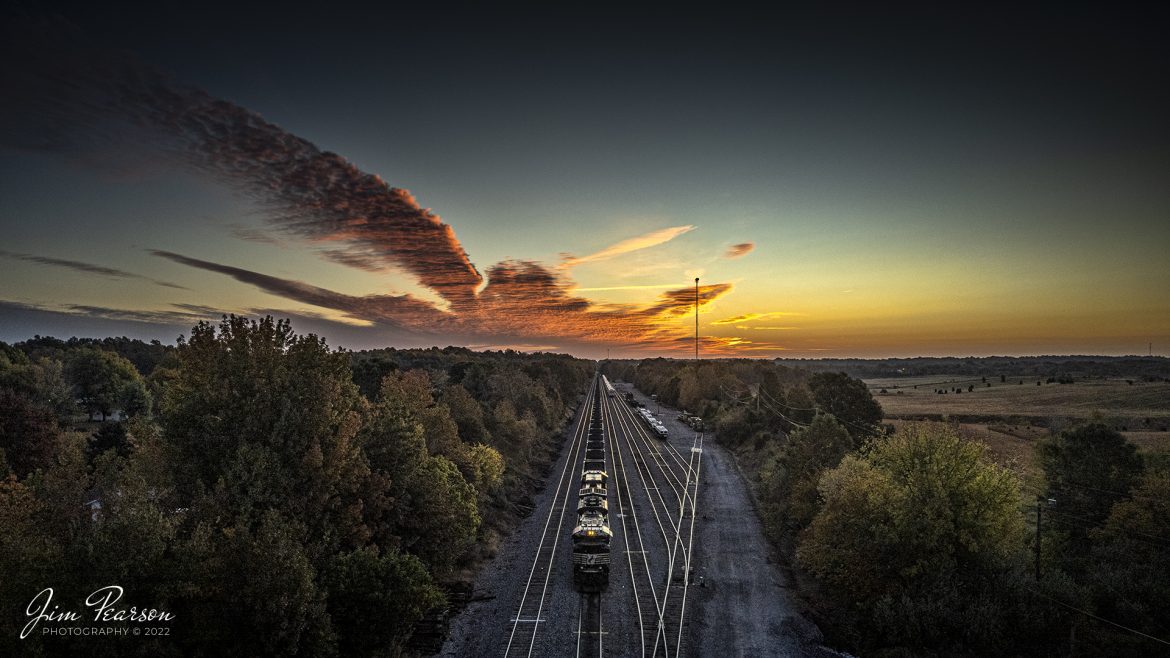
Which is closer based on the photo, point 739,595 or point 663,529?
point 739,595

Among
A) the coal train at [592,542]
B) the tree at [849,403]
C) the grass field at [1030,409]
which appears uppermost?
the tree at [849,403]

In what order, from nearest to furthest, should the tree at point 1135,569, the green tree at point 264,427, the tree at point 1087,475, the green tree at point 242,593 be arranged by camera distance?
the green tree at point 242,593 → the green tree at point 264,427 → the tree at point 1135,569 → the tree at point 1087,475

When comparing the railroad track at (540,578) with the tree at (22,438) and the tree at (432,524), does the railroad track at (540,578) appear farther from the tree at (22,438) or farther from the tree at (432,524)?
the tree at (22,438)

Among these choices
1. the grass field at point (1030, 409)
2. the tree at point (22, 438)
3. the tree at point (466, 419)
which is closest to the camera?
the tree at point (22, 438)

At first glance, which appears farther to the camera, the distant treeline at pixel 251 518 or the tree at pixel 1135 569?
the tree at pixel 1135 569

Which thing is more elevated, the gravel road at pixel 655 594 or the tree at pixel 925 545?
the tree at pixel 925 545

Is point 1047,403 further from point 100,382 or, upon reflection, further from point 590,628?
point 100,382

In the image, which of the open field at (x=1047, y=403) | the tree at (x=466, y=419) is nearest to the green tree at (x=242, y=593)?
the tree at (x=466, y=419)

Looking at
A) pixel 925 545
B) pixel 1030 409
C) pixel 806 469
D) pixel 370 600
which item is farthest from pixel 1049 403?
pixel 370 600

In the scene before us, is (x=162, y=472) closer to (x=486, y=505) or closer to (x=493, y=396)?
(x=486, y=505)
